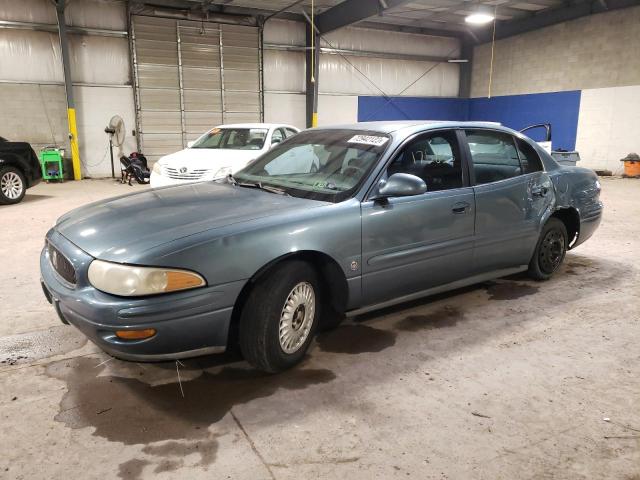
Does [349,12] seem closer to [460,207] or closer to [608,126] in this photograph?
[608,126]

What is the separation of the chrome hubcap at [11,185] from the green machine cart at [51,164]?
378 cm

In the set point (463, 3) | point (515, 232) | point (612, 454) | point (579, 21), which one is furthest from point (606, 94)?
point (612, 454)

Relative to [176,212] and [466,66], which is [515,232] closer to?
[176,212]

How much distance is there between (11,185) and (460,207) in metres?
8.00

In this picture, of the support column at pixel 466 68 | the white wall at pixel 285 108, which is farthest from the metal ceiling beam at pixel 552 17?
the white wall at pixel 285 108

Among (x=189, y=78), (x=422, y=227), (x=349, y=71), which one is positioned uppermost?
(x=349, y=71)

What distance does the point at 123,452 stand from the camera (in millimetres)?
2049

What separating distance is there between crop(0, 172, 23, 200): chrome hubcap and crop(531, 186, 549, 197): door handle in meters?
8.23

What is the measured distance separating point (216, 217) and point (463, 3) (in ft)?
46.8

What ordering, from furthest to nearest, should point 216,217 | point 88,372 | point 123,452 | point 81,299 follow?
point 88,372, point 216,217, point 81,299, point 123,452

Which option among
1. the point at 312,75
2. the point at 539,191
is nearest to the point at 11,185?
the point at 539,191

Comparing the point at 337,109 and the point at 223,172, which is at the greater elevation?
the point at 337,109

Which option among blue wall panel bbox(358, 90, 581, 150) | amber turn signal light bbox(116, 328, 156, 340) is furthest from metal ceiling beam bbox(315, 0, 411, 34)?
amber turn signal light bbox(116, 328, 156, 340)

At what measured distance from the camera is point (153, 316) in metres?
2.18
